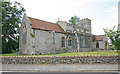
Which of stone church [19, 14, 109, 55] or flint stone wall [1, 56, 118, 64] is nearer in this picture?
flint stone wall [1, 56, 118, 64]

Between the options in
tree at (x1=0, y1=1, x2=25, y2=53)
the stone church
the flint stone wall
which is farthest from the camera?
tree at (x1=0, y1=1, x2=25, y2=53)

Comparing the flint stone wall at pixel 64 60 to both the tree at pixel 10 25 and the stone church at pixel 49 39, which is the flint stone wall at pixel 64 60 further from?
the tree at pixel 10 25

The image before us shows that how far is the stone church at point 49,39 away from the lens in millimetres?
23331

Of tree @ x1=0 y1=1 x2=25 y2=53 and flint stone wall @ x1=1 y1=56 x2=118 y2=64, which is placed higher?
tree @ x1=0 y1=1 x2=25 y2=53

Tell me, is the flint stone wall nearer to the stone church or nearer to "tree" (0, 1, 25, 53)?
the stone church

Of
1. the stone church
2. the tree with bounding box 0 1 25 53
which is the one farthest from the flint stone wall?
the tree with bounding box 0 1 25 53

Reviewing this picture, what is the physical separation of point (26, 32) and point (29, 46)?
354cm

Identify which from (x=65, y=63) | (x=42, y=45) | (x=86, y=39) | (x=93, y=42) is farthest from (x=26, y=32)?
(x=93, y=42)

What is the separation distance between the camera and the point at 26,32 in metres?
24.2

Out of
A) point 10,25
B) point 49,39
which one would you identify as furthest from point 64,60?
point 10,25

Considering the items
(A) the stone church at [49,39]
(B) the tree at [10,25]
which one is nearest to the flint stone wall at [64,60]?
(A) the stone church at [49,39]

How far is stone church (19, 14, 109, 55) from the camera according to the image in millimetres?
23331

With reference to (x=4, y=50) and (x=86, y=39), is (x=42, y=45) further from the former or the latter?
(x=86, y=39)

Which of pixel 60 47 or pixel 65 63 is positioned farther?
pixel 60 47
